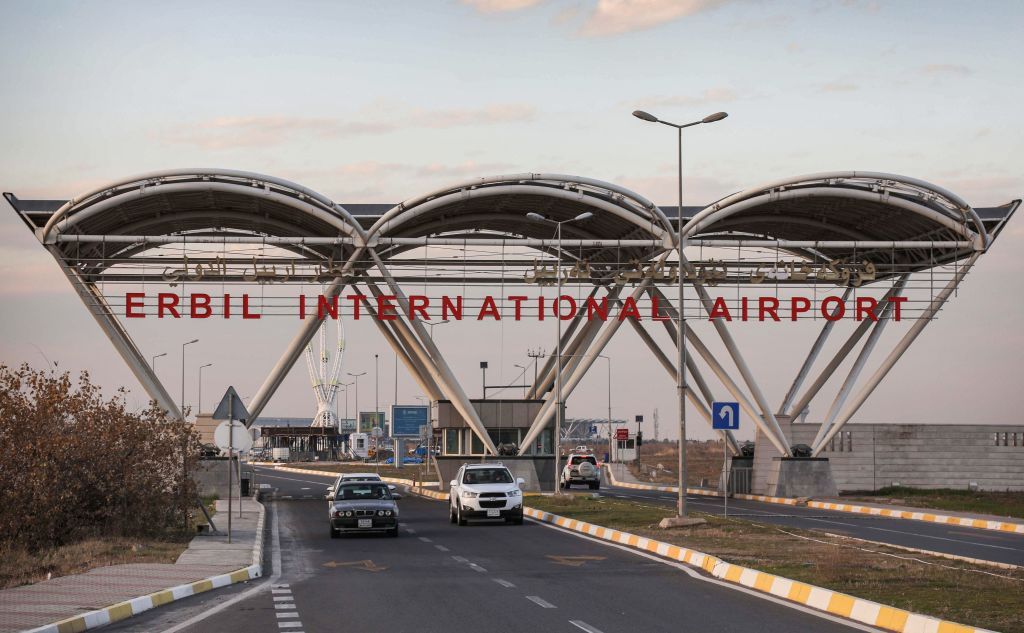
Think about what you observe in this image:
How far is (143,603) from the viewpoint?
56.6 feet

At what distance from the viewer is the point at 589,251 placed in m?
57.5

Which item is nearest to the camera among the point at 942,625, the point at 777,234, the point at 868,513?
the point at 942,625

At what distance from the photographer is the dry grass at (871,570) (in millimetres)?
15938

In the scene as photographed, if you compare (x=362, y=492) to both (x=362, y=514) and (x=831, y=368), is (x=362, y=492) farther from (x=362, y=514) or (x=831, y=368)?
(x=831, y=368)

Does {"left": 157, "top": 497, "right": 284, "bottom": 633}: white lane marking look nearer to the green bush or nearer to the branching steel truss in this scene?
the green bush

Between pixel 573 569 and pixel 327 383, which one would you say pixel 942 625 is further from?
pixel 327 383

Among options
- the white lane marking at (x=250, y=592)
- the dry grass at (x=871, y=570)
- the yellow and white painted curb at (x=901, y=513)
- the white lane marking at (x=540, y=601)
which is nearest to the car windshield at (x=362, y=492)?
the white lane marking at (x=250, y=592)

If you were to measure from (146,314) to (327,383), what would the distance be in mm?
135504

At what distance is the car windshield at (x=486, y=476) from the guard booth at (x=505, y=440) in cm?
1764

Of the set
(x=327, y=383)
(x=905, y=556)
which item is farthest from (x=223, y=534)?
(x=327, y=383)

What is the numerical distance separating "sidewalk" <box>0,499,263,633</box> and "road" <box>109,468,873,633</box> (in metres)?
0.50

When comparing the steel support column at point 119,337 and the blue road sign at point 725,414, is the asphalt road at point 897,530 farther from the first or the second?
the steel support column at point 119,337

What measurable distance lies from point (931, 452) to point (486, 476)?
24.8 meters

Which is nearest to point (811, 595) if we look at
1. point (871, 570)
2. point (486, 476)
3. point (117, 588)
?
point (871, 570)
